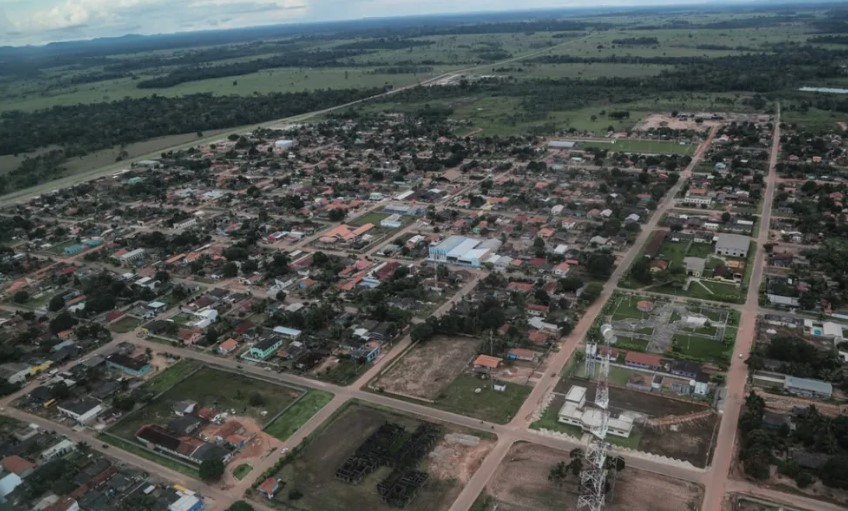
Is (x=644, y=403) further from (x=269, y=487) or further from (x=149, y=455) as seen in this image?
(x=149, y=455)

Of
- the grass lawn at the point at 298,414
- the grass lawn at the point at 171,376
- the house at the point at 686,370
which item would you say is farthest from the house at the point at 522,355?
the grass lawn at the point at 171,376

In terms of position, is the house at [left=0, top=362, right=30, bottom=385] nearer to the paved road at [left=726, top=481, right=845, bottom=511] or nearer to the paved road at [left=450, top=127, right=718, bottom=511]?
the paved road at [left=450, top=127, right=718, bottom=511]

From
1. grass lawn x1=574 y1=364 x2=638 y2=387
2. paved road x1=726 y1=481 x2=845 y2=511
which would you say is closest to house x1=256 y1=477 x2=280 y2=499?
grass lawn x1=574 y1=364 x2=638 y2=387

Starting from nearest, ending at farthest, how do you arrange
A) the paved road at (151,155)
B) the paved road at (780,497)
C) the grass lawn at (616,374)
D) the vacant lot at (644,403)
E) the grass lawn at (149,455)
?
the paved road at (780,497)
the grass lawn at (149,455)
the vacant lot at (644,403)
the grass lawn at (616,374)
the paved road at (151,155)

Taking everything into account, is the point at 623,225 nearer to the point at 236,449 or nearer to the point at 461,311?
the point at 461,311

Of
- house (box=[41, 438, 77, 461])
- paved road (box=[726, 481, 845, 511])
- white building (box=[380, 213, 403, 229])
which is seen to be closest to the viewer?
paved road (box=[726, 481, 845, 511])

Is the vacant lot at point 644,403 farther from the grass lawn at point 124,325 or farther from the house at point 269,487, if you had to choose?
the grass lawn at point 124,325

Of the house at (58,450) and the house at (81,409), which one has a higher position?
the house at (81,409)

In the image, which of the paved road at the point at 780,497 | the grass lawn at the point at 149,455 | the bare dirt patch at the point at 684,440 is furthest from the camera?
the grass lawn at the point at 149,455
